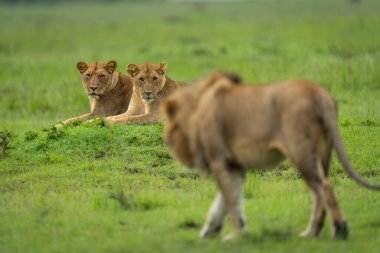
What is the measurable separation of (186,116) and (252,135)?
22.1 inches

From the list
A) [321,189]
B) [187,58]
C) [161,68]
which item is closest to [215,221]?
[321,189]

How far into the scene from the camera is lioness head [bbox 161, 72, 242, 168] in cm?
589

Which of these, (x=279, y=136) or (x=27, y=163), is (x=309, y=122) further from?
(x=27, y=163)

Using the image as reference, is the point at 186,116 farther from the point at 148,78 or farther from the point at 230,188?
the point at 148,78

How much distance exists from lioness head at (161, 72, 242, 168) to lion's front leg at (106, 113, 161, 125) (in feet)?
16.3

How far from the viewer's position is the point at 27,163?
945cm

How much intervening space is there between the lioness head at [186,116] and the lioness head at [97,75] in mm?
5585

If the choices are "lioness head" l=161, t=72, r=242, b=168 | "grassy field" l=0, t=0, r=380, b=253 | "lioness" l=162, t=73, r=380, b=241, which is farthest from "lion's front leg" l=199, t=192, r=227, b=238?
"lioness head" l=161, t=72, r=242, b=168

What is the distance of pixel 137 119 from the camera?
1111 centimetres

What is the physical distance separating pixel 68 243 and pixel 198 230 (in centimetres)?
108

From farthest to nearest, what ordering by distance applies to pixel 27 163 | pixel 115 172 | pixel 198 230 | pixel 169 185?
pixel 27 163 < pixel 115 172 < pixel 169 185 < pixel 198 230

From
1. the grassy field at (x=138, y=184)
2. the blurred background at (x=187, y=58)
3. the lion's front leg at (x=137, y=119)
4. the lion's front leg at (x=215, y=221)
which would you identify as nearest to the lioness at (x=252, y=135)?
the lion's front leg at (x=215, y=221)

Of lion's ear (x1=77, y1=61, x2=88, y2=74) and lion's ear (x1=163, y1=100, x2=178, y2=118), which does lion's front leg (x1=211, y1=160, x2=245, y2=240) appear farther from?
lion's ear (x1=77, y1=61, x2=88, y2=74)

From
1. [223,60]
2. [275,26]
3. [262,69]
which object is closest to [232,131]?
[262,69]
